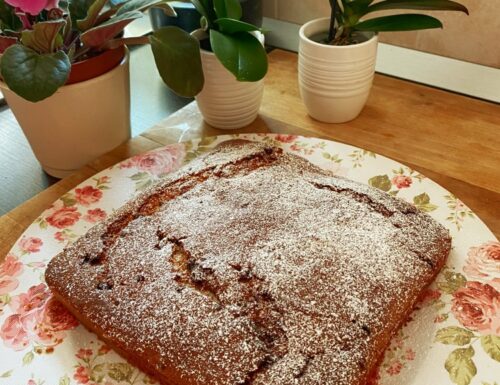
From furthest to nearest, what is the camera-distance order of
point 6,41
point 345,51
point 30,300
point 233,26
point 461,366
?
point 345,51 < point 233,26 < point 6,41 < point 30,300 < point 461,366

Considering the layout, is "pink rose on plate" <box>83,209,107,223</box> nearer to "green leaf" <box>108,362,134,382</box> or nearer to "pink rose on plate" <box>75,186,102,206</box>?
"pink rose on plate" <box>75,186,102,206</box>

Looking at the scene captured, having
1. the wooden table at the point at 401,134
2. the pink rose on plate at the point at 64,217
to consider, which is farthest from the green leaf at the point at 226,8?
the pink rose on plate at the point at 64,217

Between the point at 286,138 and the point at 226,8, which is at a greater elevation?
the point at 226,8

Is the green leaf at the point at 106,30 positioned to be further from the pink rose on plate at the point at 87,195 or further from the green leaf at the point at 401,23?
the green leaf at the point at 401,23

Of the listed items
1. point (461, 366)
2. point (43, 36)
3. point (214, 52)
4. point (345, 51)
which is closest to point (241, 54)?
point (214, 52)

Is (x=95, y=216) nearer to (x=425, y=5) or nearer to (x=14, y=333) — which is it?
(x=14, y=333)

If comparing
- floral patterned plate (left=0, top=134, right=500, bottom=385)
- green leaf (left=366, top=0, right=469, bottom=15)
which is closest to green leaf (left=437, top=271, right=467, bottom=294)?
floral patterned plate (left=0, top=134, right=500, bottom=385)

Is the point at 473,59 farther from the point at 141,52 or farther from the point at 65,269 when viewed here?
the point at 65,269
